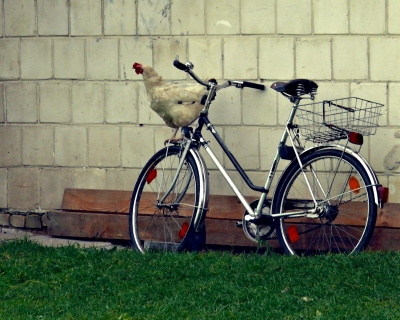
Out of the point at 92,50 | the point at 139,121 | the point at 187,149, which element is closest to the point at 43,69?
the point at 92,50

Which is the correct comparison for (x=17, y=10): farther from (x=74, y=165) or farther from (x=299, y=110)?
(x=299, y=110)

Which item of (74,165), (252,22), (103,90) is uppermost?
(252,22)

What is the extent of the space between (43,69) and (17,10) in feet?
1.83

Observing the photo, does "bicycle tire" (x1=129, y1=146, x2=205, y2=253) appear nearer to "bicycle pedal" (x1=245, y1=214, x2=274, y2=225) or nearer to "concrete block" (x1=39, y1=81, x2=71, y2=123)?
"bicycle pedal" (x1=245, y1=214, x2=274, y2=225)

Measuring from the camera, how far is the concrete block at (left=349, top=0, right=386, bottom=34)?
6445 mm

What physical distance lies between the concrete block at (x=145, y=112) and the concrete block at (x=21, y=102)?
98cm

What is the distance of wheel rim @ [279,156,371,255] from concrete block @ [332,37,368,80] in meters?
0.66

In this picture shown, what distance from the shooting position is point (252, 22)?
677 centimetres

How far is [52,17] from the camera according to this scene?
7.34 m

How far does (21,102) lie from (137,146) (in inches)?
44.7

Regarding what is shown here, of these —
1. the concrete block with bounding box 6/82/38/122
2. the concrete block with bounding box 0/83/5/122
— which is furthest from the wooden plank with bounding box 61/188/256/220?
the concrete block with bounding box 0/83/5/122

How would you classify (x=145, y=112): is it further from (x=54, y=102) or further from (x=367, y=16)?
(x=367, y=16)

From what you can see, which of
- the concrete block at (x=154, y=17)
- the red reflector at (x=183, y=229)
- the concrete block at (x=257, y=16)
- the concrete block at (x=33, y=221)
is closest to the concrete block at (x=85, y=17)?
the concrete block at (x=154, y=17)

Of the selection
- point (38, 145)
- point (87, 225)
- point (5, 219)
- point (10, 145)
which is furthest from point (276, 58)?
point (5, 219)
